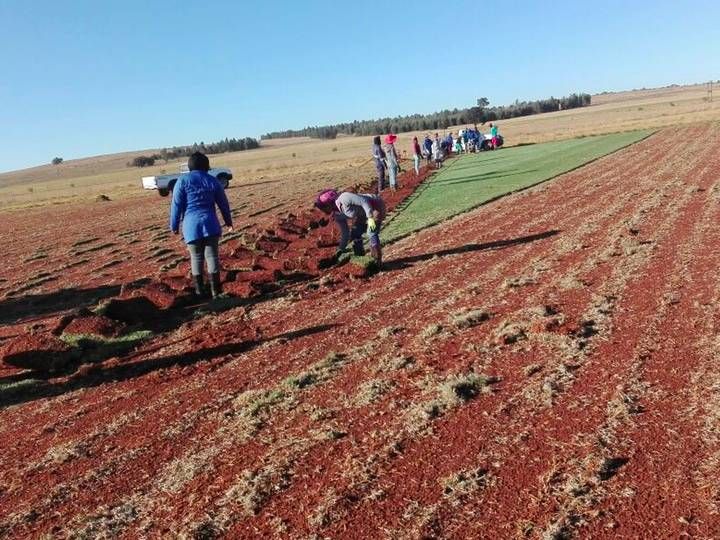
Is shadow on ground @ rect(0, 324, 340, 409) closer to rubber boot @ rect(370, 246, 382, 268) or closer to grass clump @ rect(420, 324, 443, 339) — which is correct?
grass clump @ rect(420, 324, 443, 339)

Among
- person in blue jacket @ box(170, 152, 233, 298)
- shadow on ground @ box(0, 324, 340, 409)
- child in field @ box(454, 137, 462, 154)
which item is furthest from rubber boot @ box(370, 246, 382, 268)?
child in field @ box(454, 137, 462, 154)

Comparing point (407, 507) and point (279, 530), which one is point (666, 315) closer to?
point (407, 507)

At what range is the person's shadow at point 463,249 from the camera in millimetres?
9250

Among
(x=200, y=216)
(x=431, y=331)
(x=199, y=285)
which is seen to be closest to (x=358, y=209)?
(x=200, y=216)

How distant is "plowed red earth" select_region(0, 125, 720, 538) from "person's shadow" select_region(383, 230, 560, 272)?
127cm

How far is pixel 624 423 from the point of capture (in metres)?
3.82

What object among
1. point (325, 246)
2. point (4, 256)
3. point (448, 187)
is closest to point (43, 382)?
point (325, 246)

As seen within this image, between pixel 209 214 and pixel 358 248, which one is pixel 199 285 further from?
pixel 358 248

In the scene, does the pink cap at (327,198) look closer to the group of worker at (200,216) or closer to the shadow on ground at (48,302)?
the group of worker at (200,216)

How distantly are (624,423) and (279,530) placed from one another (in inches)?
84.2

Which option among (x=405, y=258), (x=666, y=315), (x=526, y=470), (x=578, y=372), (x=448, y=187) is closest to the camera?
(x=526, y=470)

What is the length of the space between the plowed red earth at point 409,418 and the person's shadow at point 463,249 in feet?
4.17

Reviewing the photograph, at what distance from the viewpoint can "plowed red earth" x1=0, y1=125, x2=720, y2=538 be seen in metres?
3.21

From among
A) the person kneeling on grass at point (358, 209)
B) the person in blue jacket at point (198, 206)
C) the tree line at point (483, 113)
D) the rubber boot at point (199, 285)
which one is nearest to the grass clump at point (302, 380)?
the person in blue jacket at point (198, 206)
